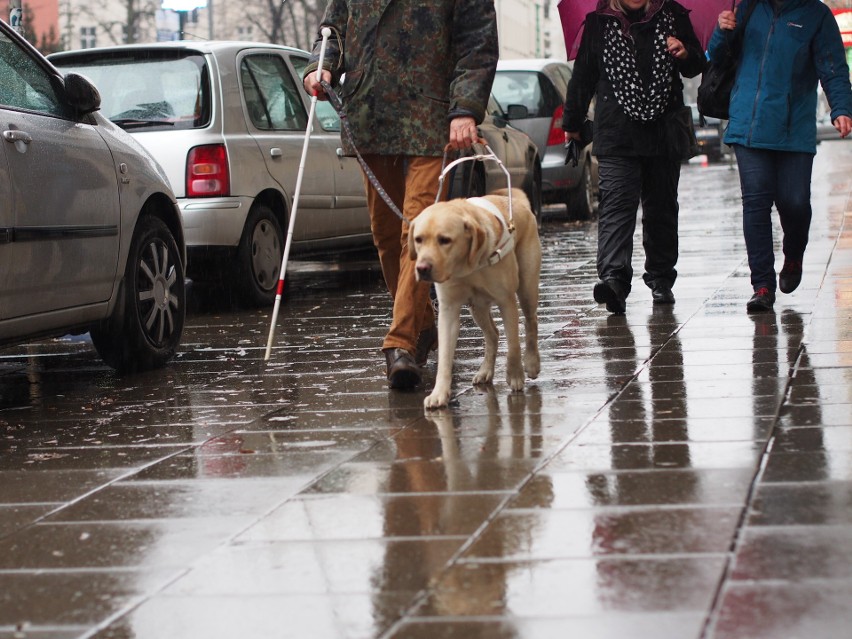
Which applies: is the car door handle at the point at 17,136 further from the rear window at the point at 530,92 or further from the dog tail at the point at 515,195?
the rear window at the point at 530,92

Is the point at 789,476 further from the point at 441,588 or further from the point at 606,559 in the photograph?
the point at 441,588

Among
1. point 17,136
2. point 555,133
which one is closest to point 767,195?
point 17,136

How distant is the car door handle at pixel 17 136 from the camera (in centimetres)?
655

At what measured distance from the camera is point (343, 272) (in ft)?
44.8

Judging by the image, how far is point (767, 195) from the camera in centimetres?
900

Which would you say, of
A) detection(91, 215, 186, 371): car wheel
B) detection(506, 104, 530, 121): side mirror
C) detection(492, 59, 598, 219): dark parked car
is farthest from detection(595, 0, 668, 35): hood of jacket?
detection(492, 59, 598, 219): dark parked car

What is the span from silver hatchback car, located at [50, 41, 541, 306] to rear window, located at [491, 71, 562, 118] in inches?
277

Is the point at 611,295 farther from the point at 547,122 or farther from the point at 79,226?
the point at 547,122

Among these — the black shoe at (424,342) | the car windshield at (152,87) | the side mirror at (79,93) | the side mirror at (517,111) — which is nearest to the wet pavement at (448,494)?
the black shoe at (424,342)

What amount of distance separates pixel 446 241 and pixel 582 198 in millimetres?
13228

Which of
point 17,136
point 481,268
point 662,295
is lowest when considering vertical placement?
point 662,295

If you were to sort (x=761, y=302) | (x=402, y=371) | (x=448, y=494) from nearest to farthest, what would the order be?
(x=448, y=494), (x=402, y=371), (x=761, y=302)

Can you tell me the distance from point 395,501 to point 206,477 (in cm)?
86

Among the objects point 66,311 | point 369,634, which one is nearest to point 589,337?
point 66,311
